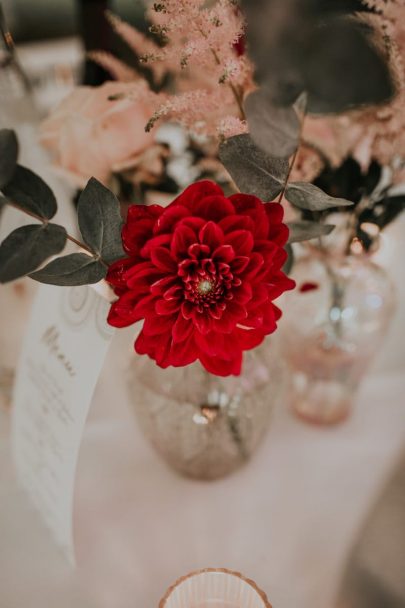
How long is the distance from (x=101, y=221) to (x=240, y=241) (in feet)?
0.31

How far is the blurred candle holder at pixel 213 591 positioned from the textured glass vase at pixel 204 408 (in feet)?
0.45

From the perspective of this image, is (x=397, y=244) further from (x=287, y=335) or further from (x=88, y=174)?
(x=88, y=174)

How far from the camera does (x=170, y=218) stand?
272mm

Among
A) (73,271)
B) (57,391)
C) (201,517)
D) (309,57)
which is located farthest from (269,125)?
(201,517)

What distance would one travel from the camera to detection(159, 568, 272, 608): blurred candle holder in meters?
0.32

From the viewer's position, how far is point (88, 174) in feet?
1.37

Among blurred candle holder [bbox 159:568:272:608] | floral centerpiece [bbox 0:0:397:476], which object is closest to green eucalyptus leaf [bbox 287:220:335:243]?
floral centerpiece [bbox 0:0:397:476]

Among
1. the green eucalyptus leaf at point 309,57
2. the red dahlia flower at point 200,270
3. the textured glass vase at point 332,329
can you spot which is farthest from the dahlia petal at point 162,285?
the textured glass vase at point 332,329

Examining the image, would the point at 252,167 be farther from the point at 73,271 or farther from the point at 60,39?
the point at 60,39

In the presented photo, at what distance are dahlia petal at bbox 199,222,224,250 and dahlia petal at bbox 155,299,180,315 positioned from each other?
0.12 ft

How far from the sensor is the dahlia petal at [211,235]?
10.6 inches

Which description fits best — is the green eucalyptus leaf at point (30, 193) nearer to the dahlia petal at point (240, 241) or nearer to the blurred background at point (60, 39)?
the dahlia petal at point (240, 241)

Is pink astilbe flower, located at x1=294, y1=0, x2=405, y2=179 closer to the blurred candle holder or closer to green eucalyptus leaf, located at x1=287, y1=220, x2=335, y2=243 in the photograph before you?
green eucalyptus leaf, located at x1=287, y1=220, x2=335, y2=243

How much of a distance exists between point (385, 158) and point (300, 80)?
17cm
